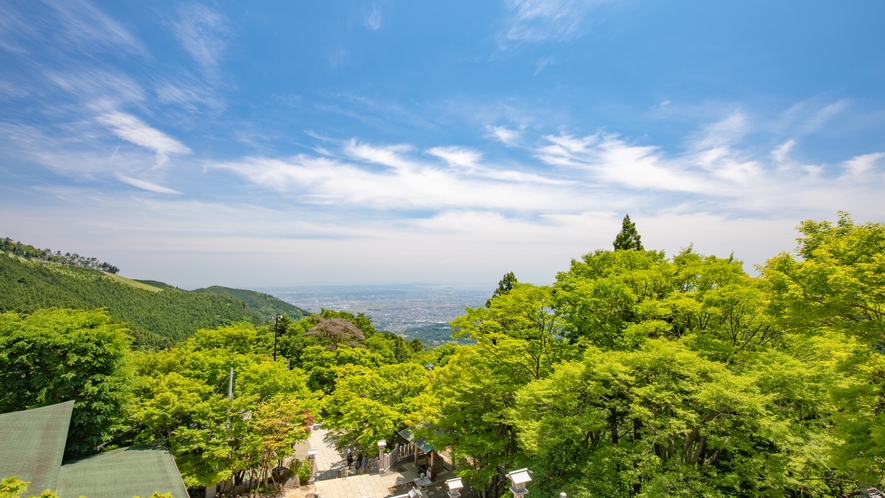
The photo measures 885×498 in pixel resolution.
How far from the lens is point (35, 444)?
10.3 m

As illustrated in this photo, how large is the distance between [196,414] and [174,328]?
294 ft

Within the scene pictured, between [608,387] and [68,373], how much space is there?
60.9ft

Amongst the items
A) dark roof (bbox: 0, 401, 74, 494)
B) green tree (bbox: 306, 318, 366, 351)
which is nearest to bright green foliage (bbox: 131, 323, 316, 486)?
dark roof (bbox: 0, 401, 74, 494)

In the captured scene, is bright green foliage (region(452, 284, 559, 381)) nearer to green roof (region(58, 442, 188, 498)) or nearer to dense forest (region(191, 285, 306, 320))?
green roof (region(58, 442, 188, 498))

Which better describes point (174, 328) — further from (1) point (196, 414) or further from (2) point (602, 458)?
(2) point (602, 458)

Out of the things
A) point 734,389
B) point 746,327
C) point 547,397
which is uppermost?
point 746,327

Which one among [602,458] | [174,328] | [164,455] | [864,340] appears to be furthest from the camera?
[174,328]

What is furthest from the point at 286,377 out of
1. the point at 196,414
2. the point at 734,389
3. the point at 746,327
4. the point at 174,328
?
the point at 174,328

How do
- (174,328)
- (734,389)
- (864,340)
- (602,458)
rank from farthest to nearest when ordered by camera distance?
(174,328), (602,458), (734,389), (864,340)

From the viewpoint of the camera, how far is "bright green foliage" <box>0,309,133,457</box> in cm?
1298

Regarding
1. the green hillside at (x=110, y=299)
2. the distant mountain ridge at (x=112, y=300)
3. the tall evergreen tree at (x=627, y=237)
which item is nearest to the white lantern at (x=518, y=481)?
the tall evergreen tree at (x=627, y=237)

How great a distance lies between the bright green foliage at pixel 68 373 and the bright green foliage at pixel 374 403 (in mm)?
8759

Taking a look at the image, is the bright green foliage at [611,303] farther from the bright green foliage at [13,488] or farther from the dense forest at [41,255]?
the dense forest at [41,255]

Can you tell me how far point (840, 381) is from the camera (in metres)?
8.72
